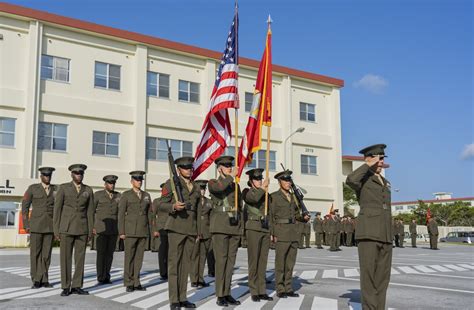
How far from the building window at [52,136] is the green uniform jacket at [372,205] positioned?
21.8m

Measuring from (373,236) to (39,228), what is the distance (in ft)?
20.6

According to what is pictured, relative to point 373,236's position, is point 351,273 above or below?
below

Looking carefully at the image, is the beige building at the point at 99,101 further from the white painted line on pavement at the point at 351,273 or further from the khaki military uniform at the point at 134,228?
the white painted line on pavement at the point at 351,273

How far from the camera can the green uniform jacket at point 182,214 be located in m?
7.25

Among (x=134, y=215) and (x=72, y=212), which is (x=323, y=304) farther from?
(x=72, y=212)

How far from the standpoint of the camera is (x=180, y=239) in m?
7.25

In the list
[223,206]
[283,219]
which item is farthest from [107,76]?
[223,206]

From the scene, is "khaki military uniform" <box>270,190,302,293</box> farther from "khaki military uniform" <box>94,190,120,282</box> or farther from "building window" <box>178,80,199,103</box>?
"building window" <box>178,80,199,103</box>

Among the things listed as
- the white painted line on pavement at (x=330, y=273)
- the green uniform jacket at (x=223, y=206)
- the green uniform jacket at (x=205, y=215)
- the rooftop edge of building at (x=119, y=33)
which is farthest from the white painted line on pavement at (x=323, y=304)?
the rooftop edge of building at (x=119, y=33)

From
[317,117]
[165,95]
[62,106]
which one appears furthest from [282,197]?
[317,117]

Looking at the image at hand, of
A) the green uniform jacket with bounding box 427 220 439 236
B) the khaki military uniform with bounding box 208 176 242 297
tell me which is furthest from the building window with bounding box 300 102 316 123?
the khaki military uniform with bounding box 208 176 242 297

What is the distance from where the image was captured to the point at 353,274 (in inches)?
466

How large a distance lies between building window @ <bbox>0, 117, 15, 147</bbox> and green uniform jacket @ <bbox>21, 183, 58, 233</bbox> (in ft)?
53.2

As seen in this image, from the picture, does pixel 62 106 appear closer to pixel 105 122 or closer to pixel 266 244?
pixel 105 122
